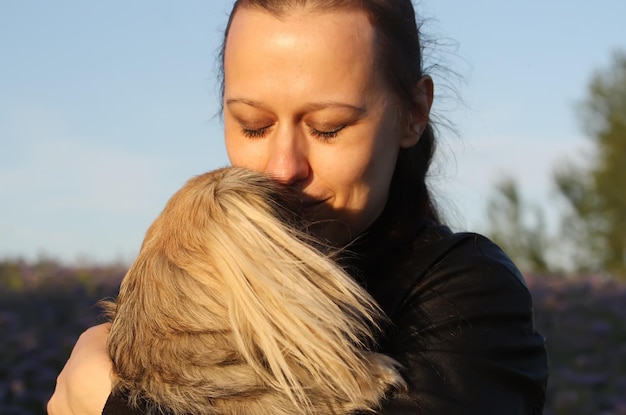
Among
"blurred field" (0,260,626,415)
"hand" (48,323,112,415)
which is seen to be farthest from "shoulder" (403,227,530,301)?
"blurred field" (0,260,626,415)

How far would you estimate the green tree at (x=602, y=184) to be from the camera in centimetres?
3266

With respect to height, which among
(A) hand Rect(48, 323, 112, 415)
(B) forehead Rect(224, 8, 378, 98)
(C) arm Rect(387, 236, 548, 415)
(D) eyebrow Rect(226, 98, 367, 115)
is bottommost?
(A) hand Rect(48, 323, 112, 415)

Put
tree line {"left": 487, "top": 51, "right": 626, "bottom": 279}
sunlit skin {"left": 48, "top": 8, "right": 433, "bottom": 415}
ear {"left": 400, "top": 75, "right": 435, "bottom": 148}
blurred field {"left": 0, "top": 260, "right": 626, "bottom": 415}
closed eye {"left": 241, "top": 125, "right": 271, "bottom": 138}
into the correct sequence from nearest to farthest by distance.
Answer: sunlit skin {"left": 48, "top": 8, "right": 433, "bottom": 415} → closed eye {"left": 241, "top": 125, "right": 271, "bottom": 138} → ear {"left": 400, "top": 75, "right": 435, "bottom": 148} → blurred field {"left": 0, "top": 260, "right": 626, "bottom": 415} → tree line {"left": 487, "top": 51, "right": 626, "bottom": 279}

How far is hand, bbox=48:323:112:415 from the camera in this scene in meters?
2.06

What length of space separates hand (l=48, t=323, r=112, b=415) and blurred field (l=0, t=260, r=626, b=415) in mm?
3620

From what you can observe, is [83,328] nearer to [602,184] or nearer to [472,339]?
[472,339]

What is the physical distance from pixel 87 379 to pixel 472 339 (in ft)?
2.96

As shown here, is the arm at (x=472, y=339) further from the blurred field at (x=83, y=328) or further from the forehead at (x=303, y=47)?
the blurred field at (x=83, y=328)

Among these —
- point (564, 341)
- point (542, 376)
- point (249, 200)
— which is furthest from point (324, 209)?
point (564, 341)

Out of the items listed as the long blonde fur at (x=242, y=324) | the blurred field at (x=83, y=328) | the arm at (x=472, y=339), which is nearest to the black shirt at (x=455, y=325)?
the arm at (x=472, y=339)

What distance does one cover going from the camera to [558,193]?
3325cm

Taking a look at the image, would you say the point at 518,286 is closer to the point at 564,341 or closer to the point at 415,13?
→ the point at 415,13

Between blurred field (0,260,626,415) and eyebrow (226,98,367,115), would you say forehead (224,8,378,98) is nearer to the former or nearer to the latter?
eyebrow (226,98,367,115)

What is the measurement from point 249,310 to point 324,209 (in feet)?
1.93
